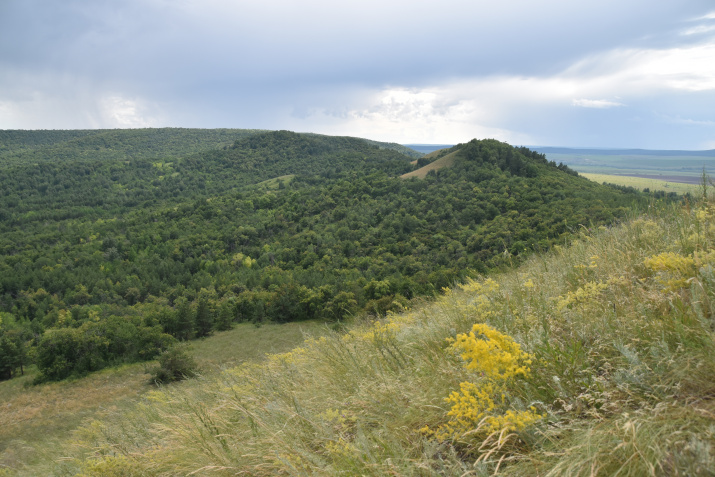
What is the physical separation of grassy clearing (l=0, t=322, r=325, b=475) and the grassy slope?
10889 millimetres

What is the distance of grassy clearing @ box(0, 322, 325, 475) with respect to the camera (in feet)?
58.4

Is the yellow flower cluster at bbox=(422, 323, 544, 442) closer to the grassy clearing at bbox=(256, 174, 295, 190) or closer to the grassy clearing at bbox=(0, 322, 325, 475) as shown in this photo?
the grassy clearing at bbox=(0, 322, 325, 475)

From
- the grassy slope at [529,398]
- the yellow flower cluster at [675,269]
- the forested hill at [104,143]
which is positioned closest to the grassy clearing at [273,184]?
the forested hill at [104,143]

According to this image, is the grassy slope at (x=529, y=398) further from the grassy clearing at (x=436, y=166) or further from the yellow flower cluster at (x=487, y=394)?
the grassy clearing at (x=436, y=166)

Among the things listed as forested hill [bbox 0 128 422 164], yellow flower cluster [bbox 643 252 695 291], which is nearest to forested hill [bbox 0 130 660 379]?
yellow flower cluster [bbox 643 252 695 291]

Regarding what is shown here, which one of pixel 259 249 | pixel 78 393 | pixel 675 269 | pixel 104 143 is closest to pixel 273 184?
pixel 259 249

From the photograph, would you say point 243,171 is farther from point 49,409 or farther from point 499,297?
point 499,297

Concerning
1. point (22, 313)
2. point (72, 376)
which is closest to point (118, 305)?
point (22, 313)

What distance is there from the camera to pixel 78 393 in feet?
80.9

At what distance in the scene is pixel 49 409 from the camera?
72.3 feet

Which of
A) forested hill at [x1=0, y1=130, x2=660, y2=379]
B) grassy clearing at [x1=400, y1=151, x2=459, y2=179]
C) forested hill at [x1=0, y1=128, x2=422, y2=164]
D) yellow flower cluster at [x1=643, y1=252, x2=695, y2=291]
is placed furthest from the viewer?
forested hill at [x1=0, y1=128, x2=422, y2=164]

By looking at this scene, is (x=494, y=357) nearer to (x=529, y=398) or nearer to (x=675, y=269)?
(x=529, y=398)

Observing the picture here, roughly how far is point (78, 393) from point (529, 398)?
104ft

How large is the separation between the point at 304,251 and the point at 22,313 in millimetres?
38299
